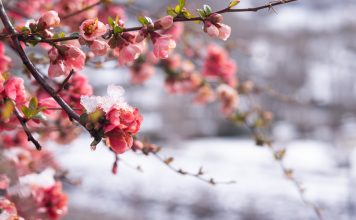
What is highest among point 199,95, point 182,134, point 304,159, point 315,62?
point 199,95

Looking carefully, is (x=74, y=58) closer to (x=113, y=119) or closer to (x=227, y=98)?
(x=113, y=119)

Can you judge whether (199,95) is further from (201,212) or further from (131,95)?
(131,95)

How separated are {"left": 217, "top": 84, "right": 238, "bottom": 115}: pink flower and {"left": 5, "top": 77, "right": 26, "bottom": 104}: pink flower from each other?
3.08 ft

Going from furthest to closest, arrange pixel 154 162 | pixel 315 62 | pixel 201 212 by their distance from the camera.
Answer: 1. pixel 315 62
2. pixel 154 162
3. pixel 201 212

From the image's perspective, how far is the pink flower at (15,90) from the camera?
60cm

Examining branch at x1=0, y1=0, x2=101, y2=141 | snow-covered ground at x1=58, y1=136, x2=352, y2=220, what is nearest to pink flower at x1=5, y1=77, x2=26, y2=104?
branch at x1=0, y1=0, x2=101, y2=141

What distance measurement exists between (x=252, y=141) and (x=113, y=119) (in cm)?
797

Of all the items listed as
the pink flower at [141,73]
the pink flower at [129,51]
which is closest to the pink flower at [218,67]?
the pink flower at [141,73]

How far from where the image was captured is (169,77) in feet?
4.90

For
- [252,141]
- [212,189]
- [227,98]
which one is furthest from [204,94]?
[252,141]

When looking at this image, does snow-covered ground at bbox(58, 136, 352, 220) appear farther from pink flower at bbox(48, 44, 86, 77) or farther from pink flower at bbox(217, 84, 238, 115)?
pink flower at bbox(48, 44, 86, 77)

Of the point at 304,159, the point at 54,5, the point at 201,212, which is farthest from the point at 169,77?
the point at 304,159

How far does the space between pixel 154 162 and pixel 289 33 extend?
6.66 meters

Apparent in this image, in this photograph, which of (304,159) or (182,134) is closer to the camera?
(304,159)
